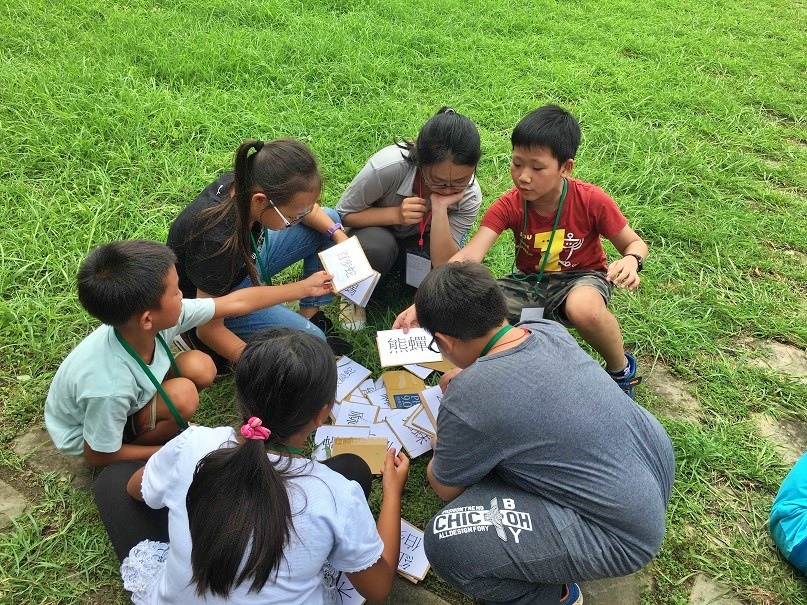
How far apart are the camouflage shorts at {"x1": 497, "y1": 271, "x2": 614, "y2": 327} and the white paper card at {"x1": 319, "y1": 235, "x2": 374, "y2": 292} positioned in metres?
0.66

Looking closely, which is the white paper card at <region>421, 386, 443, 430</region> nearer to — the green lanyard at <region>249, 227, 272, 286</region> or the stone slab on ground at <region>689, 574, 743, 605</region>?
the green lanyard at <region>249, 227, 272, 286</region>

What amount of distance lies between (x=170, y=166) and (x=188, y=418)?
2.16 metres

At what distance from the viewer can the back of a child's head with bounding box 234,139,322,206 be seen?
7.99 ft

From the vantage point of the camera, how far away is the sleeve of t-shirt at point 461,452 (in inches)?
72.4

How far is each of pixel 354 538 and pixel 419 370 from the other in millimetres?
1377

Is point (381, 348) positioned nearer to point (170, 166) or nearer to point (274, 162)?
point (274, 162)

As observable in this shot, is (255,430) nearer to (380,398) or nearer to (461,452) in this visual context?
(461,452)

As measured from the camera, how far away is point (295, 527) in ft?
5.12

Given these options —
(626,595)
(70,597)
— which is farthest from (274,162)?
(626,595)

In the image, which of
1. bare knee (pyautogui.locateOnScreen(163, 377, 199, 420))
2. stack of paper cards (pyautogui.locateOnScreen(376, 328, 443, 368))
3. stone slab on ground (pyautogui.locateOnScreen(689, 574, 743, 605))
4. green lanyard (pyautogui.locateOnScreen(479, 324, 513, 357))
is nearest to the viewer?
green lanyard (pyautogui.locateOnScreen(479, 324, 513, 357))

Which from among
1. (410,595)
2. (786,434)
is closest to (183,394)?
(410,595)

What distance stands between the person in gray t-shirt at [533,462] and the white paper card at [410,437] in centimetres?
64

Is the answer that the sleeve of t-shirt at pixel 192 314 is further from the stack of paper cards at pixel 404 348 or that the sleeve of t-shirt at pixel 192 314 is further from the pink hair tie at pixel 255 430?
the pink hair tie at pixel 255 430

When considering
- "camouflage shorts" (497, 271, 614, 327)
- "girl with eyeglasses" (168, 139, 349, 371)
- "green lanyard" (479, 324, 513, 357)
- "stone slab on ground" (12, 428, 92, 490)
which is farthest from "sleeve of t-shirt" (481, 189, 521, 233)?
"stone slab on ground" (12, 428, 92, 490)
